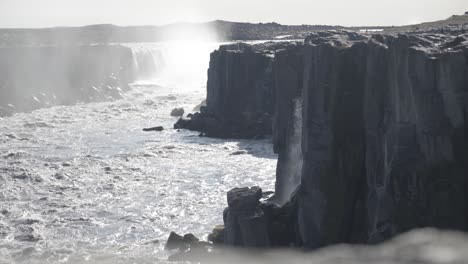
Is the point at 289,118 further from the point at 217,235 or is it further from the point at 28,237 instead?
the point at 28,237

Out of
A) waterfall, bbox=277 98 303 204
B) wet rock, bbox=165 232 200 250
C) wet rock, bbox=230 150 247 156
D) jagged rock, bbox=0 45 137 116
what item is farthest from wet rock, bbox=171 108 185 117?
wet rock, bbox=165 232 200 250

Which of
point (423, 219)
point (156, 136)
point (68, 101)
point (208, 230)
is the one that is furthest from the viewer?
point (68, 101)

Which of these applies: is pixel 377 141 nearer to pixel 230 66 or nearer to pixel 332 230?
pixel 332 230

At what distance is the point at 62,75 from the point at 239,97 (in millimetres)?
32278

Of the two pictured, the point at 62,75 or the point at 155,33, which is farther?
the point at 155,33

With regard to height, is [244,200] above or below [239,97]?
Result: above

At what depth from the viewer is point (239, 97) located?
196ft

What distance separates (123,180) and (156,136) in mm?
16932

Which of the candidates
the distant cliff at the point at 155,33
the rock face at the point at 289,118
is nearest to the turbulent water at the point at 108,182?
the rock face at the point at 289,118

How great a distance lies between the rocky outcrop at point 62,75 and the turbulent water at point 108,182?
18.4 feet

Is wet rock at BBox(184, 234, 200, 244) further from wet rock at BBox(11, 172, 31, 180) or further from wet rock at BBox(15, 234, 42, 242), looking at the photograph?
wet rock at BBox(11, 172, 31, 180)

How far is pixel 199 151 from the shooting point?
4972 centimetres

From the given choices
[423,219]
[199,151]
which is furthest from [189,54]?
[423,219]

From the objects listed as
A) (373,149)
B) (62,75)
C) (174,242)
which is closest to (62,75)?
Answer: (62,75)
